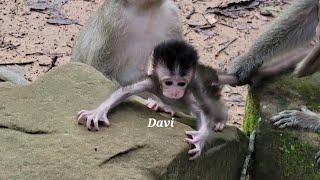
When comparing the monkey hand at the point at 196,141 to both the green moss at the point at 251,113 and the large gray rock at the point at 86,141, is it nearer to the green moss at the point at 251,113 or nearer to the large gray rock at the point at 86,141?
the large gray rock at the point at 86,141

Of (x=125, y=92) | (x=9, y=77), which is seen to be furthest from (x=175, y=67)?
(x=9, y=77)

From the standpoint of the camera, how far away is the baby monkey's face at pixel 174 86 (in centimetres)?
414

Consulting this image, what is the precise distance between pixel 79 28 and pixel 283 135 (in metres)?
3.56

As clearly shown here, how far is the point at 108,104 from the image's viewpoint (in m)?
4.27

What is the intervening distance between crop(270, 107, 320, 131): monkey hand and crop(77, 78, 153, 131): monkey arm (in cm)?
107

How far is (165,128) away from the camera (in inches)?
170

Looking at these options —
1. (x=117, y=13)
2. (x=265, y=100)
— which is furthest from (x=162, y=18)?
(x=265, y=100)

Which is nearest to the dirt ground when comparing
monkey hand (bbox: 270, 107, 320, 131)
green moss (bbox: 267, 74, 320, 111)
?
green moss (bbox: 267, 74, 320, 111)

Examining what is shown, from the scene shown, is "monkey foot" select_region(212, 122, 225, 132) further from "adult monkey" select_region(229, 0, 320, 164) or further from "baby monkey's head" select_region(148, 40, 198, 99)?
"adult monkey" select_region(229, 0, 320, 164)

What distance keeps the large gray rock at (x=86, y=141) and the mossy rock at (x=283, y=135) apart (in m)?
0.18

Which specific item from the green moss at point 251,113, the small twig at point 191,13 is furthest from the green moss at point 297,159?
the small twig at point 191,13

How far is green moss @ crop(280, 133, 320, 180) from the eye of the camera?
461 cm

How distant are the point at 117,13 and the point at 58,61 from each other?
1.90 metres

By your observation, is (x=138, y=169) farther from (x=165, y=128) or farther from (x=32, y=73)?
(x=32, y=73)
